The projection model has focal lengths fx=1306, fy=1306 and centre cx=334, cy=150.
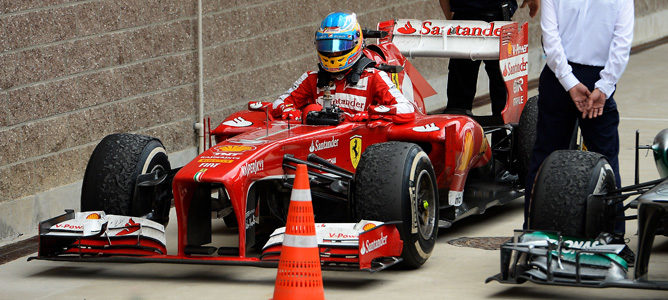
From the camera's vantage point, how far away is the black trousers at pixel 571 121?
8000 mm

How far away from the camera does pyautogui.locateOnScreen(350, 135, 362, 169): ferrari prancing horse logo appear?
8984 millimetres

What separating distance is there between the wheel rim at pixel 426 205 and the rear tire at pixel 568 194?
101cm

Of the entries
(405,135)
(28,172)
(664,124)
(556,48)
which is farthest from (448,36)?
(664,124)

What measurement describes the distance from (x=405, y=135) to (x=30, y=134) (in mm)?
2845

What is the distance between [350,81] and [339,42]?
1.03 feet

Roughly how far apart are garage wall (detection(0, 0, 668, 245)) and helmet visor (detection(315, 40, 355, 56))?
221cm

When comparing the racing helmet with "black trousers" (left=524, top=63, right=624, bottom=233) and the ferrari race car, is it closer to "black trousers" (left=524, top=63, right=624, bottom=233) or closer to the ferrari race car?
"black trousers" (left=524, top=63, right=624, bottom=233)

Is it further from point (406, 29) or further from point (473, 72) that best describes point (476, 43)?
point (473, 72)

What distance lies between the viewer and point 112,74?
419 inches

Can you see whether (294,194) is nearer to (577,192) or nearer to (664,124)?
(577,192)

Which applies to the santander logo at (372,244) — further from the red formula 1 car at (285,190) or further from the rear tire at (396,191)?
the rear tire at (396,191)

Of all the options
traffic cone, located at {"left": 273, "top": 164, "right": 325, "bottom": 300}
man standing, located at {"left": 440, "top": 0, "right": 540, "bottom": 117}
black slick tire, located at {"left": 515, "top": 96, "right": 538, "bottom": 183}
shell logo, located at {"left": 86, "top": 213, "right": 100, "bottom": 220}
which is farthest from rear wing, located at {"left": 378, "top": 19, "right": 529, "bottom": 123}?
traffic cone, located at {"left": 273, "top": 164, "right": 325, "bottom": 300}

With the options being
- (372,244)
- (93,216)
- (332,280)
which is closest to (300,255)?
(372,244)

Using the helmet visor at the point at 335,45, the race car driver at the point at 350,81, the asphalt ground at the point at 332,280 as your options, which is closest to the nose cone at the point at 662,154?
the asphalt ground at the point at 332,280
